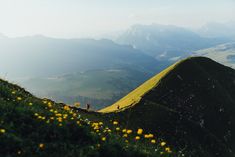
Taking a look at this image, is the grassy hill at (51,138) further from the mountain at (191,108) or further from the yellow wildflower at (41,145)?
the mountain at (191,108)

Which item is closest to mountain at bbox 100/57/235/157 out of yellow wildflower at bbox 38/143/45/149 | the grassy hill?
the grassy hill

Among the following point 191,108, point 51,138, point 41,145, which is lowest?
point 191,108

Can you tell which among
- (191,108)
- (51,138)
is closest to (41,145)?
(51,138)

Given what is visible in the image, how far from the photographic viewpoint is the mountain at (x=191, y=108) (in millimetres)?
76562

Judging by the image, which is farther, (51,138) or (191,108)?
(191,108)

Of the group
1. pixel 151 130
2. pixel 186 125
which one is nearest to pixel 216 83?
pixel 186 125

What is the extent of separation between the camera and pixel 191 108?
10369cm

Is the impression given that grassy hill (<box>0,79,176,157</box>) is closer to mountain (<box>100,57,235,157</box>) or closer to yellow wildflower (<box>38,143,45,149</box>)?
yellow wildflower (<box>38,143,45,149</box>)

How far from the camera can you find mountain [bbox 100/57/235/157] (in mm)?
76562

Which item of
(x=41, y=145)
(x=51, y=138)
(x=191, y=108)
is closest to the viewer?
(x=41, y=145)

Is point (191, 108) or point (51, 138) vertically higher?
point (51, 138)

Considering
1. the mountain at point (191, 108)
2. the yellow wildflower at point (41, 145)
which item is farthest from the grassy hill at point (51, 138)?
the mountain at point (191, 108)

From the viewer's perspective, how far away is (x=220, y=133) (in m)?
97.4

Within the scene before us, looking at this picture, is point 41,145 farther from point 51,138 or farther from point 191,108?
point 191,108
